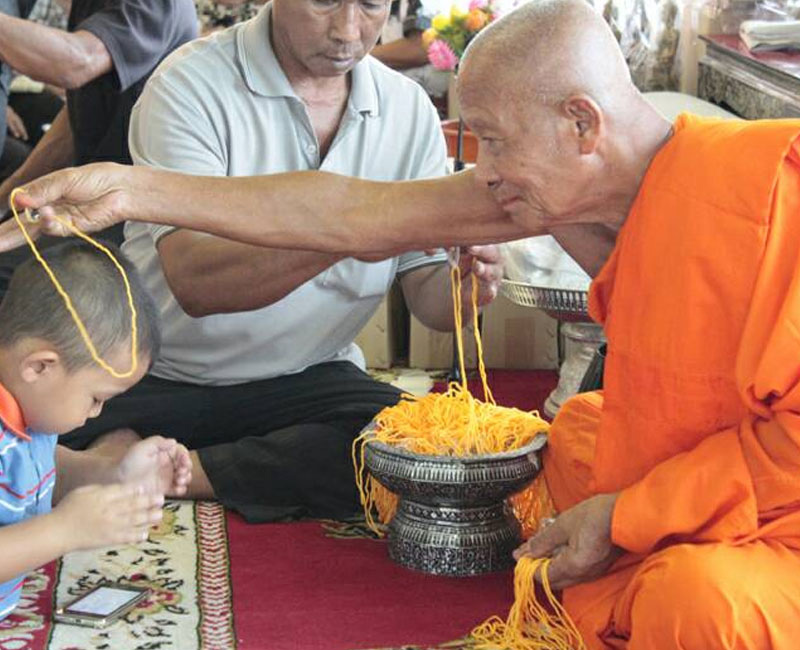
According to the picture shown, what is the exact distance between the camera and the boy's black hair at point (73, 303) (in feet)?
7.66

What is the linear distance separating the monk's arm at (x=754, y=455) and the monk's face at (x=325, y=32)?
45.4 inches

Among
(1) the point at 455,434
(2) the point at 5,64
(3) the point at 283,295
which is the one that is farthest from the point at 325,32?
(2) the point at 5,64

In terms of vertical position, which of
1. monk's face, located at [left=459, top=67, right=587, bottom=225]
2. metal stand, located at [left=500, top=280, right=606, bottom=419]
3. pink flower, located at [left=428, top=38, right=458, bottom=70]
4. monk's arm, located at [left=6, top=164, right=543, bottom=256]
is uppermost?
monk's face, located at [left=459, top=67, right=587, bottom=225]

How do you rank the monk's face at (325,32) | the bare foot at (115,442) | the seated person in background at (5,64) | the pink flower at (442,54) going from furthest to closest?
the pink flower at (442,54) < the seated person in background at (5,64) < the bare foot at (115,442) < the monk's face at (325,32)

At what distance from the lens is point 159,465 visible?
2.56 m

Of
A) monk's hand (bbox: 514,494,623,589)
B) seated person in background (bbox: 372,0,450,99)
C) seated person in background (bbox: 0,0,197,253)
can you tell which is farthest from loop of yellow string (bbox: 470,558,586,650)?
seated person in background (bbox: 372,0,450,99)

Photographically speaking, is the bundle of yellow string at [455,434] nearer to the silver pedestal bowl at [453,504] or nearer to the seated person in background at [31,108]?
the silver pedestal bowl at [453,504]

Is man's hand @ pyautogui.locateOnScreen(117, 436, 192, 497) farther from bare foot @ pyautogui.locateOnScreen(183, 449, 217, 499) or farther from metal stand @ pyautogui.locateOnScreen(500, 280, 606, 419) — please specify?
metal stand @ pyautogui.locateOnScreen(500, 280, 606, 419)

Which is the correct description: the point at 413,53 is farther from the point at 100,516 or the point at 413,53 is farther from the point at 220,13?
the point at 100,516

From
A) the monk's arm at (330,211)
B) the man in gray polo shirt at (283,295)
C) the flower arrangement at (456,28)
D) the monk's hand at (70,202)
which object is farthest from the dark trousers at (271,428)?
the flower arrangement at (456,28)

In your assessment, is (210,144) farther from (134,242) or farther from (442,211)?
(442,211)

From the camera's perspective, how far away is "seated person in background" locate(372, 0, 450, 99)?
240 inches

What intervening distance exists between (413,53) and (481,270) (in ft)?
11.3

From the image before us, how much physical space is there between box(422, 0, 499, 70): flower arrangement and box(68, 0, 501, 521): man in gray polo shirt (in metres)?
1.42
